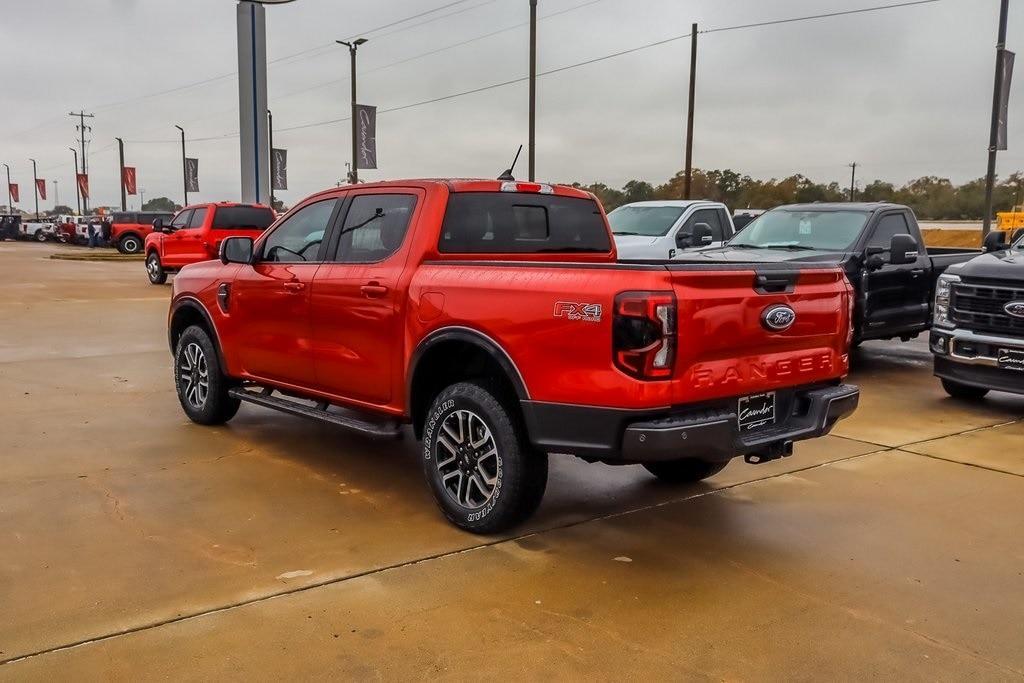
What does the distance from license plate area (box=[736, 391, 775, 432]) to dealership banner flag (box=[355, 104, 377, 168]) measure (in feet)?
97.5

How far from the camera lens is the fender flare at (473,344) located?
163 inches

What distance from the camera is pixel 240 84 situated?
22.1 meters

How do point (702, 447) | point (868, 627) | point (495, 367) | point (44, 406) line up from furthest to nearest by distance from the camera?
point (44, 406), point (495, 367), point (702, 447), point (868, 627)

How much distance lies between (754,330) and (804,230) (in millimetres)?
6392

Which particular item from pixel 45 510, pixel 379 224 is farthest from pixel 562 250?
pixel 45 510

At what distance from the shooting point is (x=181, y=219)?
70.3ft

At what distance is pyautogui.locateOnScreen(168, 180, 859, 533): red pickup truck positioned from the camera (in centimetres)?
381

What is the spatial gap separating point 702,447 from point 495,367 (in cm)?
117

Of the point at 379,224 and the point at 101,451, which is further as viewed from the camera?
the point at 101,451

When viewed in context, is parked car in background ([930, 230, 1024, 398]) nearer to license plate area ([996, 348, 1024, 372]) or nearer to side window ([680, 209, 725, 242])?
license plate area ([996, 348, 1024, 372])

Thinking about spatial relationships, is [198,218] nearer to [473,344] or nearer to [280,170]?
[473,344]

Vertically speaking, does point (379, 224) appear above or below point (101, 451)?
above

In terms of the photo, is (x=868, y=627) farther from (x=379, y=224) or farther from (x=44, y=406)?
(x=44, y=406)

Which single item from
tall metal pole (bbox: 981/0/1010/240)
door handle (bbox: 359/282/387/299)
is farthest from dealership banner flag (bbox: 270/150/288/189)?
door handle (bbox: 359/282/387/299)
